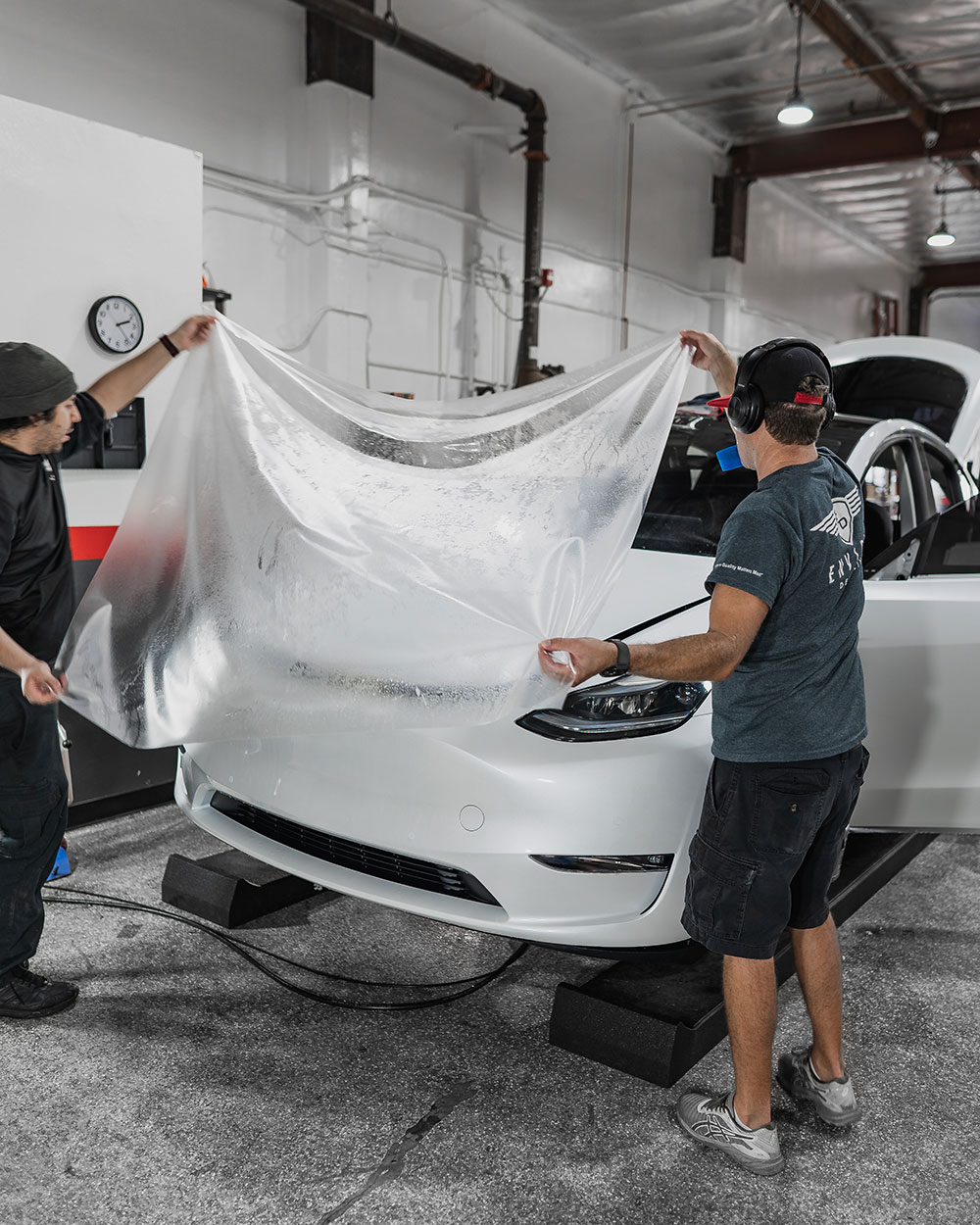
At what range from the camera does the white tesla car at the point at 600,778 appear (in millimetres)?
2158

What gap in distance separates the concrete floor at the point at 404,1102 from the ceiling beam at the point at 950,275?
16.6 meters

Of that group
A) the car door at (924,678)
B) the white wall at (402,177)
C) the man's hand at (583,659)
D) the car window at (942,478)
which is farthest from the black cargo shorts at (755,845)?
the white wall at (402,177)

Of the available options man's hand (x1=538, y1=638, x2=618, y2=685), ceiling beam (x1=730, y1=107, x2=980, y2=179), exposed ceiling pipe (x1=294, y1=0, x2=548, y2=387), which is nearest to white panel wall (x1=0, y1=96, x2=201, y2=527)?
man's hand (x1=538, y1=638, x2=618, y2=685)

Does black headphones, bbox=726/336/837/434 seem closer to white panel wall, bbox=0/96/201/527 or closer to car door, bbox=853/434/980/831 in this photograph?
car door, bbox=853/434/980/831

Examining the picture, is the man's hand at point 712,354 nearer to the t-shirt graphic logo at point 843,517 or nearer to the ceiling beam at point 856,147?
the t-shirt graphic logo at point 843,517

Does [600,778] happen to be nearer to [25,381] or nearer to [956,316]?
[25,381]

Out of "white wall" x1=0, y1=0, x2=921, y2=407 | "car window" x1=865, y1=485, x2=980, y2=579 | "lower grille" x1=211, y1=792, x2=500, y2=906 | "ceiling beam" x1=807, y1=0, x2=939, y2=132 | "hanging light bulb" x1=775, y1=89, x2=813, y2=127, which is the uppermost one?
"ceiling beam" x1=807, y1=0, x2=939, y2=132

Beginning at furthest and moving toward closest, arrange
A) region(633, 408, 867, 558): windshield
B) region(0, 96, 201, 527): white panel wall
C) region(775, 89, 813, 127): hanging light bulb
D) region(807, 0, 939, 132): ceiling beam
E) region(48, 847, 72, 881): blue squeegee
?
1. region(775, 89, 813, 127): hanging light bulb
2. region(807, 0, 939, 132): ceiling beam
3. region(0, 96, 201, 527): white panel wall
4. region(48, 847, 72, 881): blue squeegee
5. region(633, 408, 867, 558): windshield

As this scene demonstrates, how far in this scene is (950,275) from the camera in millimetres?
17312

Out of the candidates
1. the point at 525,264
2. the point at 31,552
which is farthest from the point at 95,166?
the point at 525,264

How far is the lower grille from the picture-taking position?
7.44 ft

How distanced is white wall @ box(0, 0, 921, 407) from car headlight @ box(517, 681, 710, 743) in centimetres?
486

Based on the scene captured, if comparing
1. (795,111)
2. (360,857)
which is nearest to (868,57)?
(795,111)

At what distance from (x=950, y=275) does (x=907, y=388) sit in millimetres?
13662
